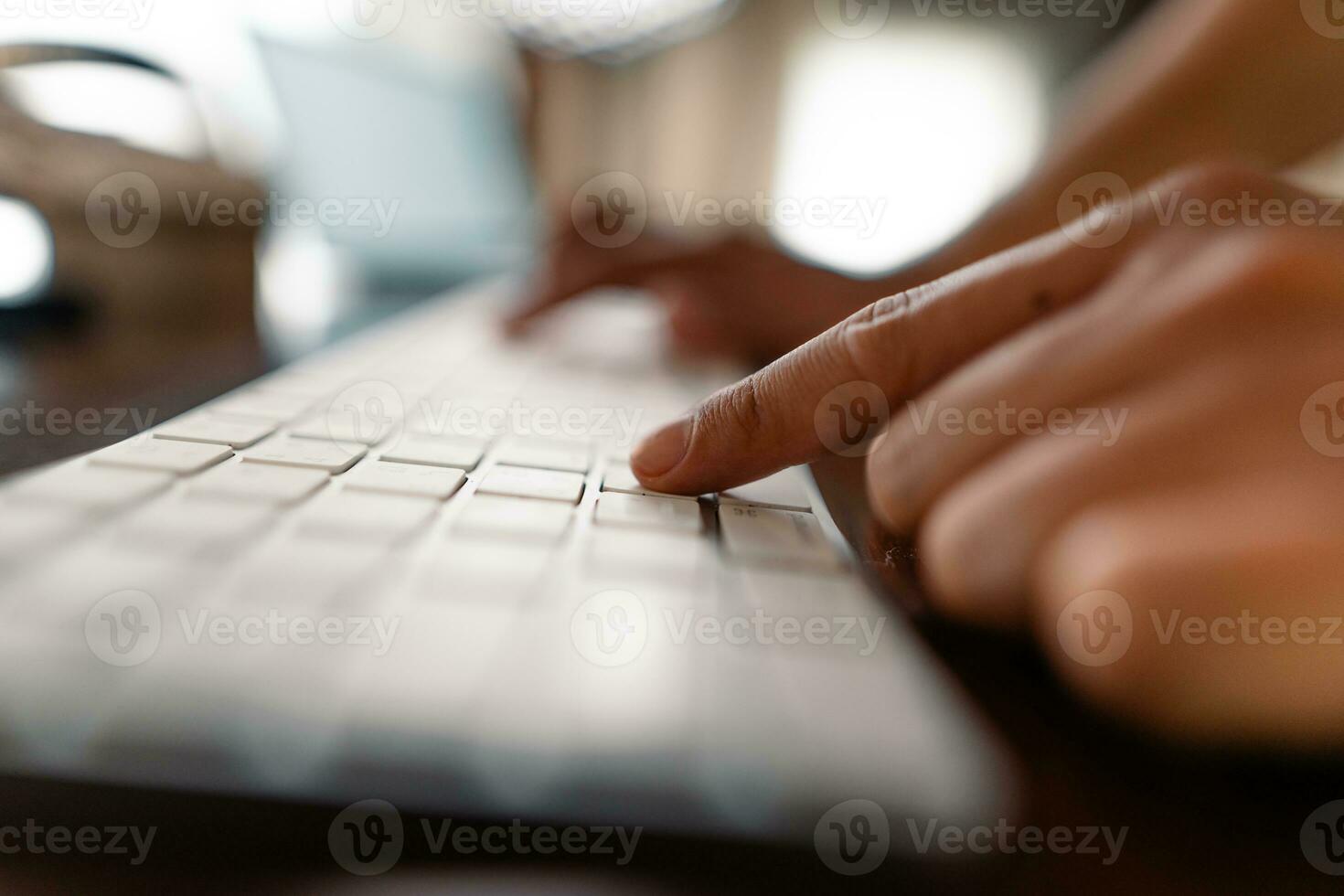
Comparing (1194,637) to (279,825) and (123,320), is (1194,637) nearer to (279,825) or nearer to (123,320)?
(279,825)

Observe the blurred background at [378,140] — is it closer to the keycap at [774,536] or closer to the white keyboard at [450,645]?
the white keyboard at [450,645]

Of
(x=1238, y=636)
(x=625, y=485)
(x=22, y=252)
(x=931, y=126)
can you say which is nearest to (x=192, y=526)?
(x=625, y=485)

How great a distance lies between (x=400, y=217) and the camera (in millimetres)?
1310

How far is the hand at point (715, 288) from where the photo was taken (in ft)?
2.40

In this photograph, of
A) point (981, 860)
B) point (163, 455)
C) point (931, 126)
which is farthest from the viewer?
point (931, 126)

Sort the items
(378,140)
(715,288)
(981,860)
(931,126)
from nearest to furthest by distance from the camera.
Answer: (981,860)
(715,288)
(378,140)
(931,126)

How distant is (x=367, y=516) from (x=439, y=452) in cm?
7

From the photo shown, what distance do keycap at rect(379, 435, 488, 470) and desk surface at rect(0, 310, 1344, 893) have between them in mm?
111

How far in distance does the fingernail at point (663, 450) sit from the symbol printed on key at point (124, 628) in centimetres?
16

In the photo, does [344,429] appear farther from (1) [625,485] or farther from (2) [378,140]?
(2) [378,140]

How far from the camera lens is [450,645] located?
15cm

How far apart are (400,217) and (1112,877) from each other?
1392mm

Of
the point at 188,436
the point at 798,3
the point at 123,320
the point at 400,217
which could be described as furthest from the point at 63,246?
the point at 798,3

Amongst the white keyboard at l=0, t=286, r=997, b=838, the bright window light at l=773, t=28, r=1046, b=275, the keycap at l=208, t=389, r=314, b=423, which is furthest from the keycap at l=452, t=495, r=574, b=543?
the bright window light at l=773, t=28, r=1046, b=275
